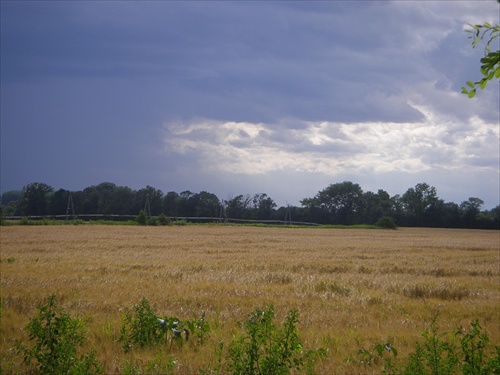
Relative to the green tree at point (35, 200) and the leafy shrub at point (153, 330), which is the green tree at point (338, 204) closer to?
the green tree at point (35, 200)

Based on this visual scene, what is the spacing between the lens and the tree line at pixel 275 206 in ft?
354

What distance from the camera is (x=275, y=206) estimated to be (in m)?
117

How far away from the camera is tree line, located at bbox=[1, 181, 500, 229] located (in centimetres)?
10775

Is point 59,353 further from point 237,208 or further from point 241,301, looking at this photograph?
point 237,208

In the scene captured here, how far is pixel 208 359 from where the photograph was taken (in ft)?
18.7

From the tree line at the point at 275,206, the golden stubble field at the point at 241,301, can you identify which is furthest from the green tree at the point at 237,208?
the golden stubble field at the point at 241,301

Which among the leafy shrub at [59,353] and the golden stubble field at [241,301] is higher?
the leafy shrub at [59,353]

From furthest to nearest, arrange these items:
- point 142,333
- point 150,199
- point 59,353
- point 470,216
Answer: point 150,199 → point 470,216 → point 142,333 → point 59,353

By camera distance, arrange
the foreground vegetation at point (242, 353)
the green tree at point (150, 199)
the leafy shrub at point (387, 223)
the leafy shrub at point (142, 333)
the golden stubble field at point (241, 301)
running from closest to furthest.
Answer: the foreground vegetation at point (242, 353)
the leafy shrub at point (142, 333)
the golden stubble field at point (241, 301)
the leafy shrub at point (387, 223)
the green tree at point (150, 199)

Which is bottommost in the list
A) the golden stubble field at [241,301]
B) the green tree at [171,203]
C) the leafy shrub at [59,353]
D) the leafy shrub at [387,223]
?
the golden stubble field at [241,301]

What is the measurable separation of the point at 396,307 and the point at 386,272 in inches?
261

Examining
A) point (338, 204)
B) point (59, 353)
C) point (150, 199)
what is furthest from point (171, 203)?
point (59, 353)

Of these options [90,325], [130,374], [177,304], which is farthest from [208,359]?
[177,304]

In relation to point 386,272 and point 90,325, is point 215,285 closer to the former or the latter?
point 90,325
